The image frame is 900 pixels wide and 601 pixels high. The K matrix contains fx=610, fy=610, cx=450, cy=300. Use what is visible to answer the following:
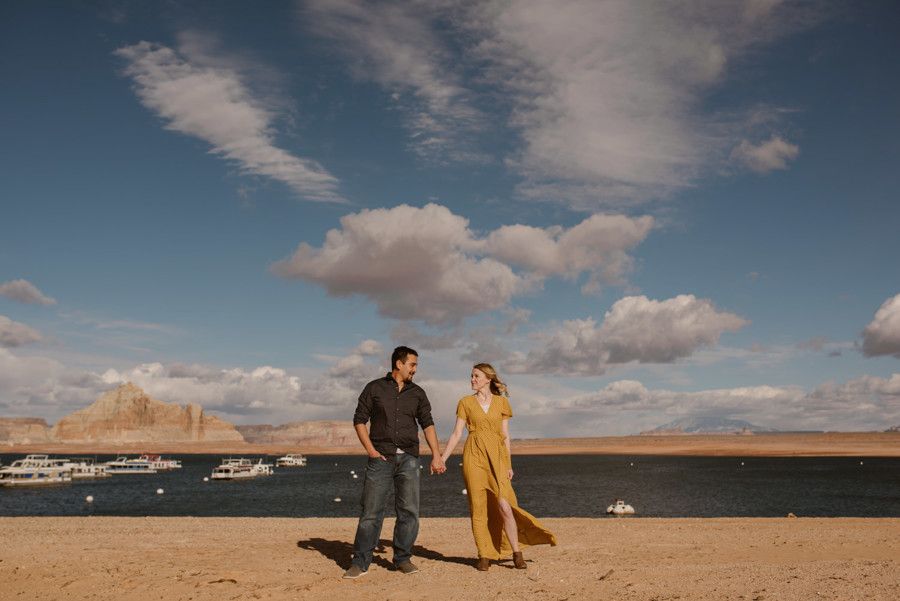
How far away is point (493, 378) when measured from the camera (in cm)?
832

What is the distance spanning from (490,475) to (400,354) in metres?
2.00

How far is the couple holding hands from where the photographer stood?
25.7ft

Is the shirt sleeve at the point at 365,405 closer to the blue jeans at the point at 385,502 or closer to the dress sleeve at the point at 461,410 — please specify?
the blue jeans at the point at 385,502

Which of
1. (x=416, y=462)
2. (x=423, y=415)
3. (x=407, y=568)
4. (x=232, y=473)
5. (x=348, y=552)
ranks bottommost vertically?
(x=232, y=473)

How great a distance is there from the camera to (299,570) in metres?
8.28

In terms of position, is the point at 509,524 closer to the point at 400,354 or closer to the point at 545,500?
the point at 400,354

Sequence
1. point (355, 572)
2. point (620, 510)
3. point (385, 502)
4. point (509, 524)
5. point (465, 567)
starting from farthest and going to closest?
point (620, 510), point (465, 567), point (509, 524), point (385, 502), point (355, 572)

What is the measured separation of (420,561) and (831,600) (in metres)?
5.15

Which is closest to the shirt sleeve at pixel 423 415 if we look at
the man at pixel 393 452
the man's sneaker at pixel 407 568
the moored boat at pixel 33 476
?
the man at pixel 393 452

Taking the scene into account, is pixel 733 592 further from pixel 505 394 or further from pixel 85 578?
pixel 85 578

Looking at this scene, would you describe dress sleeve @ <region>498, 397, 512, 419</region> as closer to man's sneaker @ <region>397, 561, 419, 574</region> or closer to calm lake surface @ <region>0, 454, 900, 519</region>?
man's sneaker @ <region>397, 561, 419, 574</region>

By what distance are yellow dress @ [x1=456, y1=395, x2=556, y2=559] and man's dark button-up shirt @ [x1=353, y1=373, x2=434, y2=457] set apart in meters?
0.65

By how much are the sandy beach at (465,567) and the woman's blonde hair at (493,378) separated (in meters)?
2.33

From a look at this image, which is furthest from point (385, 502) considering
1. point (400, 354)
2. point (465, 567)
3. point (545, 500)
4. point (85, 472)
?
point (85, 472)
